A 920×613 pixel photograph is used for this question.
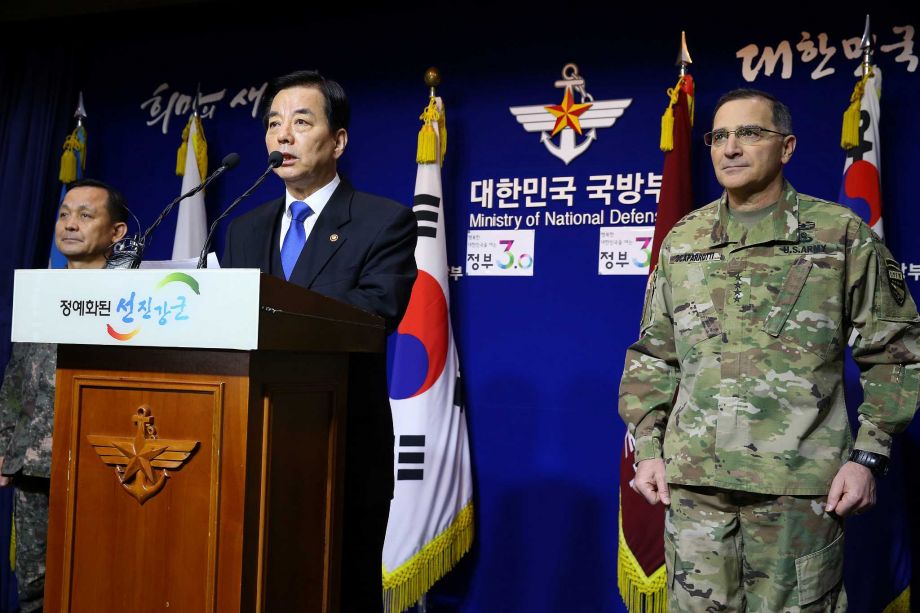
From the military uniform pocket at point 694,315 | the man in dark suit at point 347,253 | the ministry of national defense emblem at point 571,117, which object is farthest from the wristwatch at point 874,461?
the ministry of national defense emblem at point 571,117

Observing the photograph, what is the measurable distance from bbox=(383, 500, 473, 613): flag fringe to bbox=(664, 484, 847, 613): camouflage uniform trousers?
4.25ft

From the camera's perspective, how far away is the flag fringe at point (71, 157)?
3678 millimetres

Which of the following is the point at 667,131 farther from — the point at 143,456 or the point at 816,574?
the point at 143,456

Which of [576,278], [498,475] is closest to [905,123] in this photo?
[576,278]

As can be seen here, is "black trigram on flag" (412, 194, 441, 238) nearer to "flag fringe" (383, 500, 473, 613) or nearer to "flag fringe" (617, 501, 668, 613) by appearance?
"flag fringe" (383, 500, 473, 613)

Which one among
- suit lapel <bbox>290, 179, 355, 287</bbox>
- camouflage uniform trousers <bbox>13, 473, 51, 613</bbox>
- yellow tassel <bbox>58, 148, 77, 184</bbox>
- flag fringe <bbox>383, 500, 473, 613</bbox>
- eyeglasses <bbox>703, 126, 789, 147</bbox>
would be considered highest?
yellow tassel <bbox>58, 148, 77, 184</bbox>

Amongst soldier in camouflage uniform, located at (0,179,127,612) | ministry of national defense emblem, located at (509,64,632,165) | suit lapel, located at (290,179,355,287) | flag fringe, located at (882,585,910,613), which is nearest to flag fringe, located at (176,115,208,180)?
soldier in camouflage uniform, located at (0,179,127,612)

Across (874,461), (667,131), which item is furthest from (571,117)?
(874,461)

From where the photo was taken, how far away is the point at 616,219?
126 inches

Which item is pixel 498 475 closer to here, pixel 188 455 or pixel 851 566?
pixel 851 566

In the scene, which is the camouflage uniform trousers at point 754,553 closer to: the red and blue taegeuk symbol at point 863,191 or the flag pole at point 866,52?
the red and blue taegeuk symbol at point 863,191

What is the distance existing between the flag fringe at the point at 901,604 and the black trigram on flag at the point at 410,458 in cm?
154

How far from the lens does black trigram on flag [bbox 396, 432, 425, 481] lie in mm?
3043

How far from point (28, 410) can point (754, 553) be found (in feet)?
6.69
